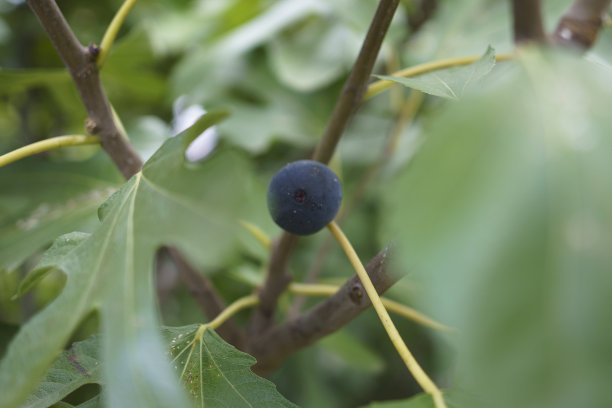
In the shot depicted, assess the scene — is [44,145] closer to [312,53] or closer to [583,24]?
[583,24]

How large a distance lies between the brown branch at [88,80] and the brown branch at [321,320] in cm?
29

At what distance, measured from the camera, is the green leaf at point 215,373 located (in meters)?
0.53

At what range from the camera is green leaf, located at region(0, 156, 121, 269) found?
2.56ft

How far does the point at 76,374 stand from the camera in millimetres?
551

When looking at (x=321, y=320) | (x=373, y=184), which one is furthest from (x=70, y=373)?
(x=373, y=184)

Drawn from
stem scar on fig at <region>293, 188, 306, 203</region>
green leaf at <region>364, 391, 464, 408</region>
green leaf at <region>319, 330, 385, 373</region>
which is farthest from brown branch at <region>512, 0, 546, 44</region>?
green leaf at <region>319, 330, 385, 373</region>

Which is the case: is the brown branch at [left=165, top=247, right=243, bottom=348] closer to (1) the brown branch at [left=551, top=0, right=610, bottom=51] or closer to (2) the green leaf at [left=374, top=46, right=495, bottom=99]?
(2) the green leaf at [left=374, top=46, right=495, bottom=99]

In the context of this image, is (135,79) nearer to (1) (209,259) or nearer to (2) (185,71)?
(2) (185,71)

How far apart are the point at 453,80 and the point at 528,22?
0.26 metres

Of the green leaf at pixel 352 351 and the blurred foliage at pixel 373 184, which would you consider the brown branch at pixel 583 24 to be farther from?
the green leaf at pixel 352 351

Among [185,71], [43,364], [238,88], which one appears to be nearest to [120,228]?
[43,364]

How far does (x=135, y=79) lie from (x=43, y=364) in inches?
40.5

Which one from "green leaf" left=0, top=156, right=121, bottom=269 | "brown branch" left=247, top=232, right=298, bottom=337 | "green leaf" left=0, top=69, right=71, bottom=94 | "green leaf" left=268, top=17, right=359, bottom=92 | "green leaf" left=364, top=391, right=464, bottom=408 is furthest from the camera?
"green leaf" left=268, top=17, right=359, bottom=92

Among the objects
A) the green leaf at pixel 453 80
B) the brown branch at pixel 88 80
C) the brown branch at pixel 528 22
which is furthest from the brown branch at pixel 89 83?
the brown branch at pixel 528 22
